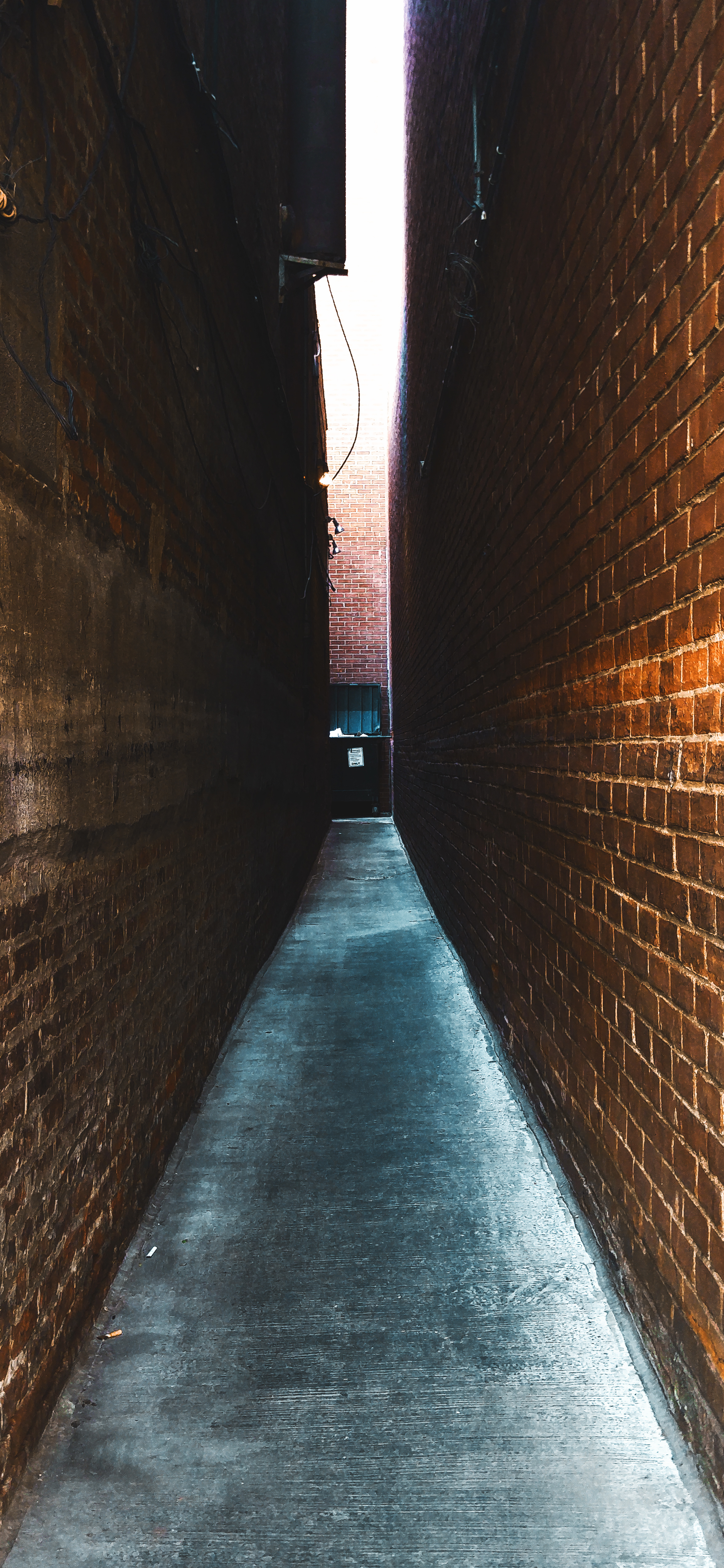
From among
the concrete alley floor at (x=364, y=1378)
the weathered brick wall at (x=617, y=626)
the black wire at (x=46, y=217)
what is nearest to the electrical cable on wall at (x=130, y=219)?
the black wire at (x=46, y=217)

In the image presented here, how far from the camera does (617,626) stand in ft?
7.20

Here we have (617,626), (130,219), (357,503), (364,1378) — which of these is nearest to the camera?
(364,1378)

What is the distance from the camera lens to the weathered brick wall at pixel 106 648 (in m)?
1.74

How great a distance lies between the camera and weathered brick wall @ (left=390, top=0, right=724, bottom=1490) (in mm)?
1610

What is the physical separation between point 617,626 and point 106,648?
1.28 meters

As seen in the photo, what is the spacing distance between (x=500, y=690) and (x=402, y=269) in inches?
341

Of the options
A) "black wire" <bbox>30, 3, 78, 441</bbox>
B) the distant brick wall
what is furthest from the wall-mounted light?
the distant brick wall

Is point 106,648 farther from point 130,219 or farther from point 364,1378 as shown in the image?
point 364,1378

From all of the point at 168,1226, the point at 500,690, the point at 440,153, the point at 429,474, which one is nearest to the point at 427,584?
the point at 429,474

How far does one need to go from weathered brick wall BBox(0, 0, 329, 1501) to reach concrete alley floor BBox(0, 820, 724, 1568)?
0.52ft

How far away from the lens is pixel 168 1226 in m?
2.65

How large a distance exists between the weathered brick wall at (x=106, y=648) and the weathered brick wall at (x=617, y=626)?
1.23 meters

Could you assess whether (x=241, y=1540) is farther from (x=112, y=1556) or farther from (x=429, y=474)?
(x=429, y=474)

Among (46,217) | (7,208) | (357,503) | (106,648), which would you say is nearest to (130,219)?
(46,217)
